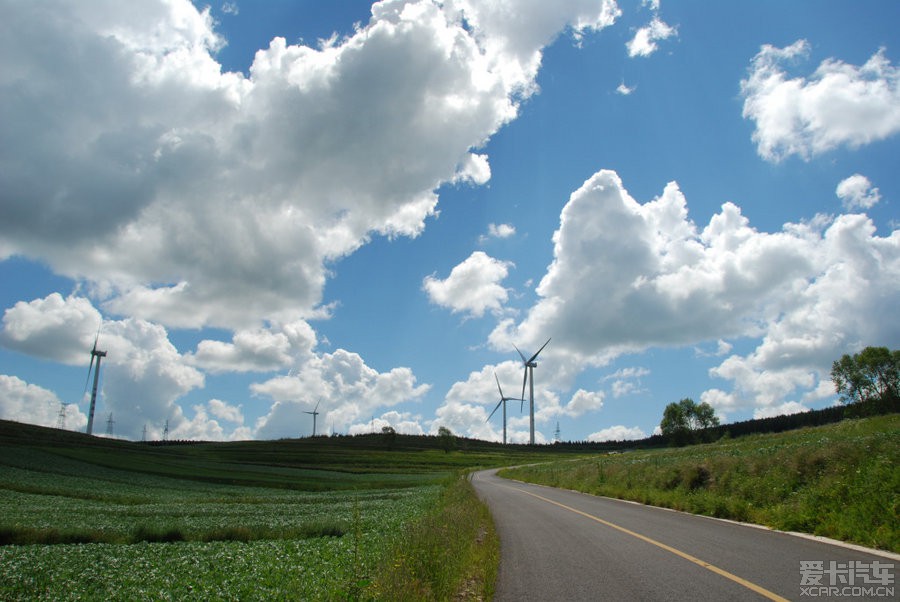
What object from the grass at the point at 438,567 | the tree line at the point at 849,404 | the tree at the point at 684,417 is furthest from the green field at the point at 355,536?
the tree at the point at 684,417

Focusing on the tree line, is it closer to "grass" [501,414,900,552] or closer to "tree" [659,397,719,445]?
"tree" [659,397,719,445]

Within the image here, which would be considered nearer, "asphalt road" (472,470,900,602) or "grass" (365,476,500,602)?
"grass" (365,476,500,602)

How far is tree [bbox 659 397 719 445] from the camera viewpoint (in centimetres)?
18425

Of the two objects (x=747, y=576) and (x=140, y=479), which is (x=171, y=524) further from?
(x=140, y=479)

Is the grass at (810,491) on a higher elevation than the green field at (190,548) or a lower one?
higher

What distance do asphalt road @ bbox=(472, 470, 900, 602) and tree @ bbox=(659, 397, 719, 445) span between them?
184859 mm

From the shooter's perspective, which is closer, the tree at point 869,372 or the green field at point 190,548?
the green field at point 190,548

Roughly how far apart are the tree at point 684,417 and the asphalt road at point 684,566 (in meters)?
185

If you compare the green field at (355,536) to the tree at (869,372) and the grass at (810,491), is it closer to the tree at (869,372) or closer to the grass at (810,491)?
the grass at (810,491)

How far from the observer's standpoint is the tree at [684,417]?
18425 centimetres

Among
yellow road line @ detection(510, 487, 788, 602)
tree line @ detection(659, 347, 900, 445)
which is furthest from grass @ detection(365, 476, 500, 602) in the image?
tree line @ detection(659, 347, 900, 445)

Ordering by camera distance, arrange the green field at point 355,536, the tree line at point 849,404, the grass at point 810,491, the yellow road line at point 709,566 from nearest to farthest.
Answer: the yellow road line at point 709,566
the green field at point 355,536
the grass at point 810,491
the tree line at point 849,404

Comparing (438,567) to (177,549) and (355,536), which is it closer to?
(355,536)

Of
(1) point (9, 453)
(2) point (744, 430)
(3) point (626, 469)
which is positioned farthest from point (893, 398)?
(1) point (9, 453)
